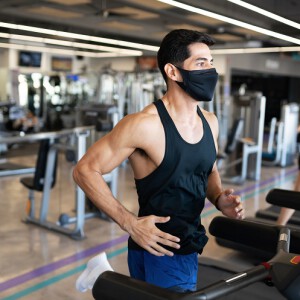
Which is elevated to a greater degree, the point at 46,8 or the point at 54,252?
the point at 46,8

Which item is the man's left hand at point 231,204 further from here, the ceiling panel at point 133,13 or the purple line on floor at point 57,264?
the ceiling panel at point 133,13

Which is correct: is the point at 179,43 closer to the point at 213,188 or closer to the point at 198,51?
the point at 198,51

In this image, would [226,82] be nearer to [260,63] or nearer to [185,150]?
[260,63]

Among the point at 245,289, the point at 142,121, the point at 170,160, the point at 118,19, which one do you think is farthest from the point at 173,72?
the point at 118,19

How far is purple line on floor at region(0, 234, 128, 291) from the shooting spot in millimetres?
3387

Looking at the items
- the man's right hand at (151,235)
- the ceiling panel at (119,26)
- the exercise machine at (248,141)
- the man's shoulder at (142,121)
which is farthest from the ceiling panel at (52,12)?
the man's right hand at (151,235)

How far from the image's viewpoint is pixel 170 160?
1.64m

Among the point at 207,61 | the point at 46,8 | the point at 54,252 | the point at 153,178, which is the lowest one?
the point at 54,252

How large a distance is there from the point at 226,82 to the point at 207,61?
40.6ft

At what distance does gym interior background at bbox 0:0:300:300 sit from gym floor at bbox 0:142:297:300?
0.04ft

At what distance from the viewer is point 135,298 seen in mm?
1229

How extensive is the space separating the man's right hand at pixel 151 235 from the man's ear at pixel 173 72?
54cm

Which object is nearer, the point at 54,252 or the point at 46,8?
the point at 54,252

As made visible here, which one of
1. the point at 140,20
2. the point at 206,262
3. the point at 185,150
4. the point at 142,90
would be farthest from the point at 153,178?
the point at 140,20
